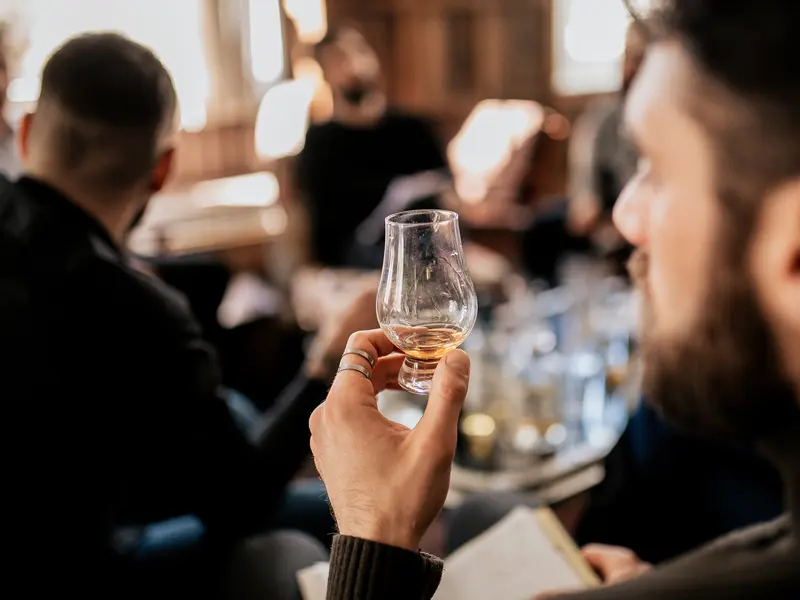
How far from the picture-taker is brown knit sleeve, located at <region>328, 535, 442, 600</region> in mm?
642

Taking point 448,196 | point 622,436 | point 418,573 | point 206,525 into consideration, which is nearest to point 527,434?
point 622,436

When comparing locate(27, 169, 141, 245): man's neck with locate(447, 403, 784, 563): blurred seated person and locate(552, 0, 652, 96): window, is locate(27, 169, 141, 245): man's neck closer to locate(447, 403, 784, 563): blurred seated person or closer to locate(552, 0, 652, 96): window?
locate(447, 403, 784, 563): blurred seated person

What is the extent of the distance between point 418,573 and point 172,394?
2.03 ft

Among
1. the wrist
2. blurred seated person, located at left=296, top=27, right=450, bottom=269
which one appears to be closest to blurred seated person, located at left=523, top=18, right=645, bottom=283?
blurred seated person, located at left=296, top=27, right=450, bottom=269

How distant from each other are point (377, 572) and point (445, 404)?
15 cm

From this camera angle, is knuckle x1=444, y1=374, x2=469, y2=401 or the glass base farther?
the glass base

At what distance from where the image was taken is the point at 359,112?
3.37 m

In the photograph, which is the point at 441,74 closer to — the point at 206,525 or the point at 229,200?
the point at 229,200

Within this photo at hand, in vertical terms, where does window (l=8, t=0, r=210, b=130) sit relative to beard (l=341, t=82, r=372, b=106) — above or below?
above

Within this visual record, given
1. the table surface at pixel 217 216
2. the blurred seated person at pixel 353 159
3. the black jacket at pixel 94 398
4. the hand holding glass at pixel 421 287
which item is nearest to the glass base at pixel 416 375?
the hand holding glass at pixel 421 287

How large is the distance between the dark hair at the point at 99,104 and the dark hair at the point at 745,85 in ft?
2.89

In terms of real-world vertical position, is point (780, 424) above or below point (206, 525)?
above

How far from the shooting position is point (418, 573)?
0.65 meters

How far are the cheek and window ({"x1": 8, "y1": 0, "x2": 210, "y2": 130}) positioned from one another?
3.52 m
